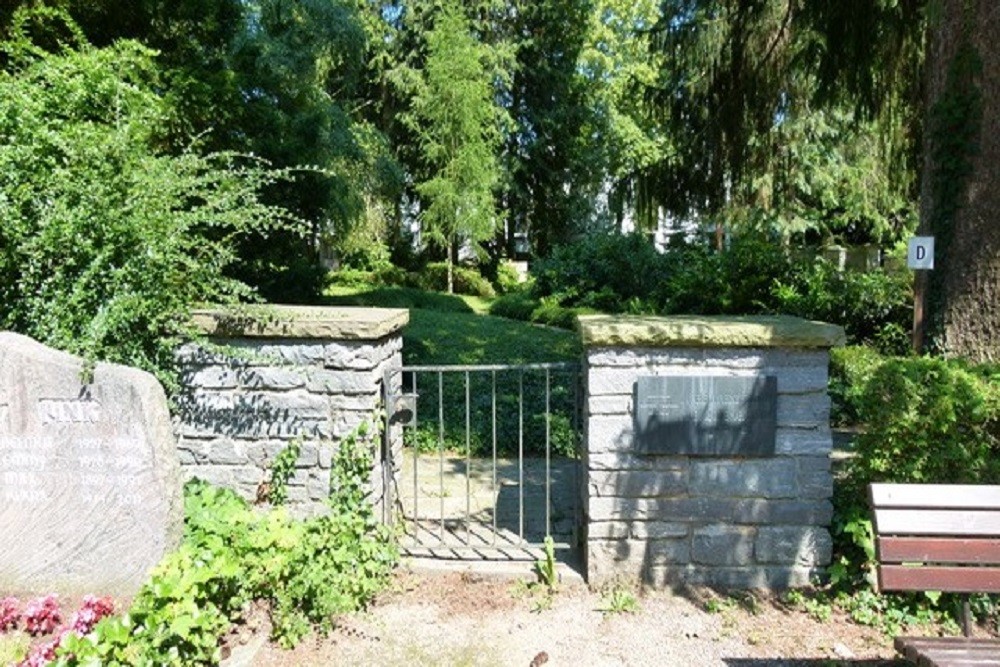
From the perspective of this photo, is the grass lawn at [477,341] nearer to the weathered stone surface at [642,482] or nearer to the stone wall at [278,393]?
the weathered stone surface at [642,482]

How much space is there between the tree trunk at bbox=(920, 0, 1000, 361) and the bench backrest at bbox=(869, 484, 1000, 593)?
238 cm

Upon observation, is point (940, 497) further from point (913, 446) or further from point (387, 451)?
point (387, 451)

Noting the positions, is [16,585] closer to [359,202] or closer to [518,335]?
[518,335]

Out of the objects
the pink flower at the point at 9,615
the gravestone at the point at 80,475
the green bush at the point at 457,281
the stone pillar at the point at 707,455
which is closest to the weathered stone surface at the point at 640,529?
the stone pillar at the point at 707,455

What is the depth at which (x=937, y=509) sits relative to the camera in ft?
9.74

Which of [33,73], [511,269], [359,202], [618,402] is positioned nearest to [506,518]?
[618,402]

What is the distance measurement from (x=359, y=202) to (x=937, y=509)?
13.9 m

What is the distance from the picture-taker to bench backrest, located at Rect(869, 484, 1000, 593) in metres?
2.94

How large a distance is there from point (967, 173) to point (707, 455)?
115 inches

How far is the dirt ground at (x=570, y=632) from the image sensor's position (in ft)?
11.2

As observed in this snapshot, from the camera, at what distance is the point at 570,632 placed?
366 cm

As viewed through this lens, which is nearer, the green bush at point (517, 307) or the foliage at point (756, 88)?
the foliage at point (756, 88)

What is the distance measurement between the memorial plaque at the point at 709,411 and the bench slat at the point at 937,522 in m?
0.97

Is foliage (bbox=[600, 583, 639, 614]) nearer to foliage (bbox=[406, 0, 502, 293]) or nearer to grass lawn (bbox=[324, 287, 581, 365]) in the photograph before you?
grass lawn (bbox=[324, 287, 581, 365])
